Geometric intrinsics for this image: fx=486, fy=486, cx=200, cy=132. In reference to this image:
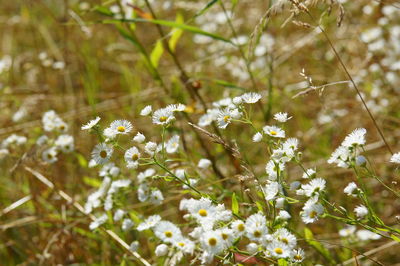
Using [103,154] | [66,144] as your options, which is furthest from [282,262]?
[66,144]

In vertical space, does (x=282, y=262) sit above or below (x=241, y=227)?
below

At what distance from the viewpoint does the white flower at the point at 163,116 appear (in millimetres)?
1513

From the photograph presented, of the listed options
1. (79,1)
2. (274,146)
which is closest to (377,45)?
(274,146)

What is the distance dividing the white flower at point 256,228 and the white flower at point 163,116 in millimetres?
419

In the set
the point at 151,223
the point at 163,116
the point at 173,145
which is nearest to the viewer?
the point at 163,116

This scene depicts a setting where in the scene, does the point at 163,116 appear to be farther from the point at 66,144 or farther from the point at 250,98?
the point at 66,144

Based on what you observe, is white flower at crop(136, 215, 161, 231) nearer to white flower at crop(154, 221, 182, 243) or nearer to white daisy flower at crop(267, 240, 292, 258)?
white flower at crop(154, 221, 182, 243)

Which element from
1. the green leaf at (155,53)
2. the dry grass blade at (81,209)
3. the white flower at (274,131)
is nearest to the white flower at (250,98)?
the white flower at (274,131)

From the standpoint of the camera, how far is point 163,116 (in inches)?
60.8

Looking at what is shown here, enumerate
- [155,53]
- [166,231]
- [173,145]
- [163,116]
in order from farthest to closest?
[155,53] < [173,145] < [163,116] < [166,231]

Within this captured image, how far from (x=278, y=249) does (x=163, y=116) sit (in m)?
0.56

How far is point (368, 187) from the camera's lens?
2668 millimetres

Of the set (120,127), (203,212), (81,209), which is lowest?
(81,209)

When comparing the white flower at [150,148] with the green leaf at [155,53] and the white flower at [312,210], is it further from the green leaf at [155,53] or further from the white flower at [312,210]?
the green leaf at [155,53]
